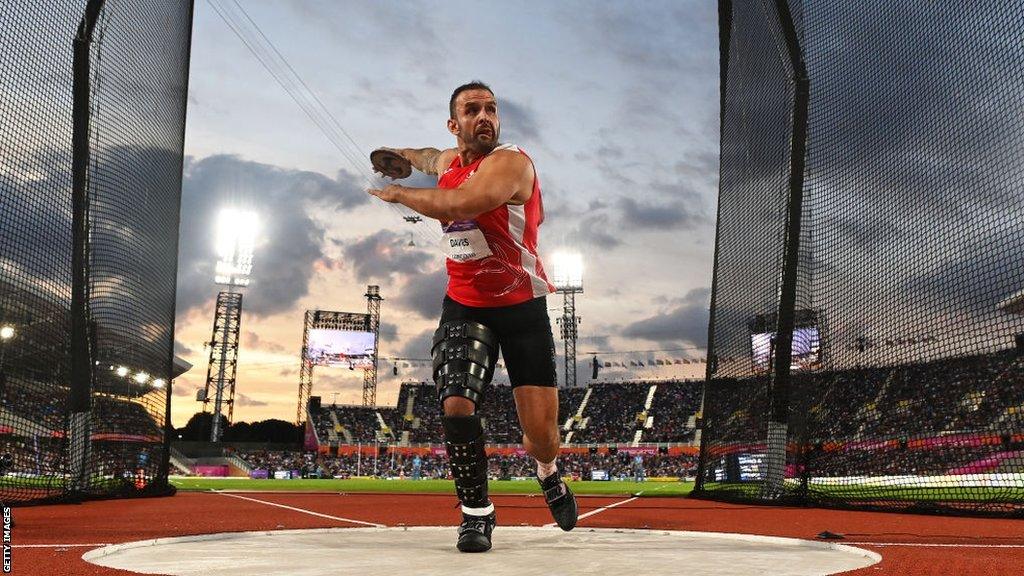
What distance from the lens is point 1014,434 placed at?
30.0 feet

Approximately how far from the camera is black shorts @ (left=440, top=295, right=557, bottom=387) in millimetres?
4348

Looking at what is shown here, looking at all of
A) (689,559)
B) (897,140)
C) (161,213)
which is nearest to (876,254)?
(897,140)

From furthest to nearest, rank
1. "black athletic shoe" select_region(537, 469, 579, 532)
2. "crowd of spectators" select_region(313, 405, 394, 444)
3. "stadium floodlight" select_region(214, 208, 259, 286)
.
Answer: "crowd of spectators" select_region(313, 405, 394, 444)
"stadium floodlight" select_region(214, 208, 259, 286)
"black athletic shoe" select_region(537, 469, 579, 532)

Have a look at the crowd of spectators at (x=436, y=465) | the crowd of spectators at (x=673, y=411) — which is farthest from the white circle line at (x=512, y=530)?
the crowd of spectators at (x=673, y=411)

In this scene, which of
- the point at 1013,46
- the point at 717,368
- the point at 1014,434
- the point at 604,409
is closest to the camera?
the point at 1013,46

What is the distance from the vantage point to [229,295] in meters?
52.0

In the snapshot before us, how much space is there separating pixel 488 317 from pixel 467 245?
0.46m

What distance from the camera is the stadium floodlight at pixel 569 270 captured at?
59.8 metres

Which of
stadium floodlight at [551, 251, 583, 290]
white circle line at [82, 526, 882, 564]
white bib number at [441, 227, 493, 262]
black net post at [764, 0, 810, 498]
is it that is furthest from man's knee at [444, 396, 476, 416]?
stadium floodlight at [551, 251, 583, 290]

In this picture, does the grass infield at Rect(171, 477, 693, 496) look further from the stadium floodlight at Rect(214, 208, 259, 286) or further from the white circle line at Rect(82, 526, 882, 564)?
the stadium floodlight at Rect(214, 208, 259, 286)

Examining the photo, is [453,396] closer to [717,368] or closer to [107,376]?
[107,376]

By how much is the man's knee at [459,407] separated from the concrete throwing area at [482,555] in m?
0.71

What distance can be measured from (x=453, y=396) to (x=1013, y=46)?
6.34 metres

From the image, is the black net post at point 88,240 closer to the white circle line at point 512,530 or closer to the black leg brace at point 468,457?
the white circle line at point 512,530
